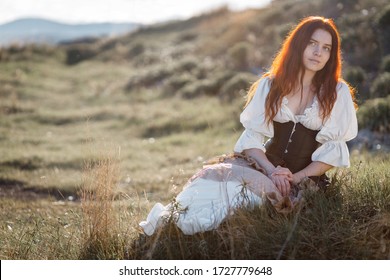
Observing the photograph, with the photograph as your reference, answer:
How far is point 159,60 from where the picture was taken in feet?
70.3

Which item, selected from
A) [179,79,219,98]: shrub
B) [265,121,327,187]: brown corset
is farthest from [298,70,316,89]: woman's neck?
[179,79,219,98]: shrub

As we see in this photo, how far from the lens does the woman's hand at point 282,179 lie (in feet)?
12.0

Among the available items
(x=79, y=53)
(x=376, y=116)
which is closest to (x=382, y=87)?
(x=376, y=116)

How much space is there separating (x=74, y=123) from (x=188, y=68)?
21.0 feet

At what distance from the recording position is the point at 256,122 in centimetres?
407

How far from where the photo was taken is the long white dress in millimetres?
3523

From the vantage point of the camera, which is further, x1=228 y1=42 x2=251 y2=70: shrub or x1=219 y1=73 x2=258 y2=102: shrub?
x1=228 y1=42 x2=251 y2=70: shrub

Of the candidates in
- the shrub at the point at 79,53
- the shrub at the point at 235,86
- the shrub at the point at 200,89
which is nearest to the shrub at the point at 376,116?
the shrub at the point at 235,86

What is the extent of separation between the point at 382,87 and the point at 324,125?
472 centimetres

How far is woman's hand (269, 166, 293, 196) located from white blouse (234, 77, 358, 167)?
1.07 feet

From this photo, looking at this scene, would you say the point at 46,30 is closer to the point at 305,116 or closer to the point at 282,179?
the point at 305,116

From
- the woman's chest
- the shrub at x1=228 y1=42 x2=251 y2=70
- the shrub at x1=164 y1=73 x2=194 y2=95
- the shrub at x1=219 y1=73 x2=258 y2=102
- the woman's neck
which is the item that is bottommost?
the shrub at x1=164 y1=73 x2=194 y2=95

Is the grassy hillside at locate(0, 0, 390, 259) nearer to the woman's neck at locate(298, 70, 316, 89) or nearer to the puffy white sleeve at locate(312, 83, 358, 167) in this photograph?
the puffy white sleeve at locate(312, 83, 358, 167)

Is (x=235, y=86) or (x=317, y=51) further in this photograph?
(x=235, y=86)
